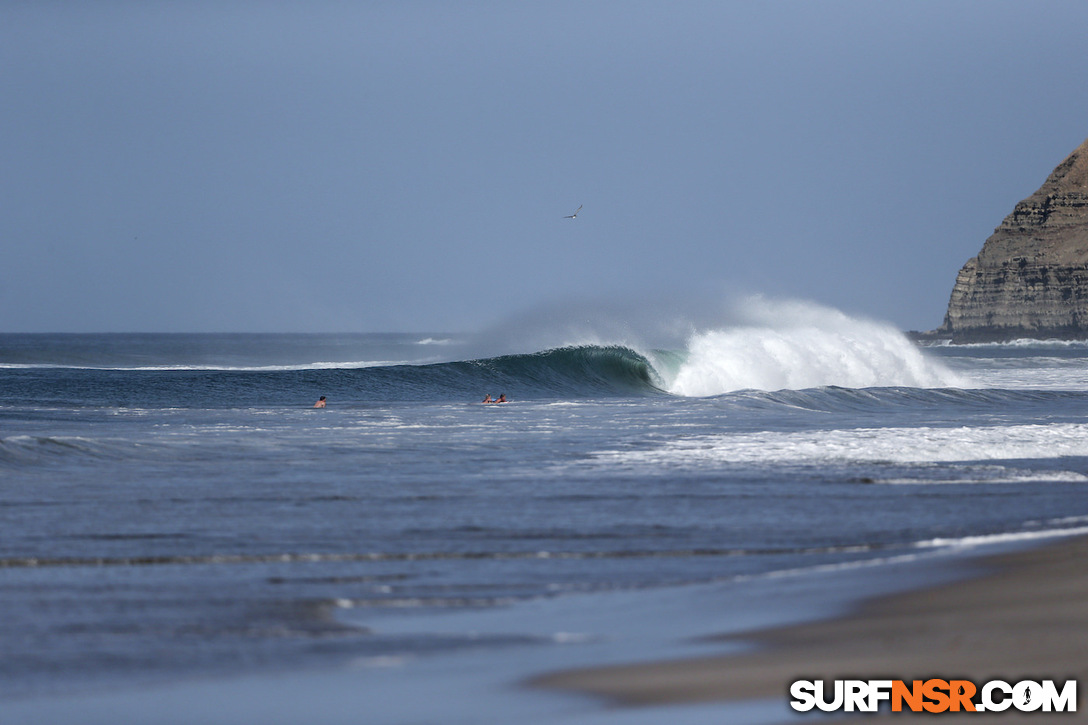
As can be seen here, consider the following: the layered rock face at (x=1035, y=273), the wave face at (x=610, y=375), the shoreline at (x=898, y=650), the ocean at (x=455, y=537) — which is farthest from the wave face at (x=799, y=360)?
the layered rock face at (x=1035, y=273)

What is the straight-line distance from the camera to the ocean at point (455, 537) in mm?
4668

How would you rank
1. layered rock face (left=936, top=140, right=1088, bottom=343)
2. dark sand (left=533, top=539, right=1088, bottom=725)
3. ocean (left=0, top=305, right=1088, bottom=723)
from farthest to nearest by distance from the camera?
1. layered rock face (left=936, top=140, right=1088, bottom=343)
2. ocean (left=0, top=305, right=1088, bottom=723)
3. dark sand (left=533, top=539, right=1088, bottom=725)

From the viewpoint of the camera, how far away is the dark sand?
4.20m

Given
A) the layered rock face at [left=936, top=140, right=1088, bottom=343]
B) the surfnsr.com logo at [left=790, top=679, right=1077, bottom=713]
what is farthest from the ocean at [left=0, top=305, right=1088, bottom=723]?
the layered rock face at [left=936, top=140, right=1088, bottom=343]

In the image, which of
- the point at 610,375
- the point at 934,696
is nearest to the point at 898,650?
the point at 934,696

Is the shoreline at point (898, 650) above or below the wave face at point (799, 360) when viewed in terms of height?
below

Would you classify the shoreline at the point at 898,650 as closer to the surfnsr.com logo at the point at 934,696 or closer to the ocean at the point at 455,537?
the surfnsr.com logo at the point at 934,696

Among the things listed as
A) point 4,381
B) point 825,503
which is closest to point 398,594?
point 825,503

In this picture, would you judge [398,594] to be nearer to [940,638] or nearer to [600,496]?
[940,638]

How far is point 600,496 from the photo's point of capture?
367 inches

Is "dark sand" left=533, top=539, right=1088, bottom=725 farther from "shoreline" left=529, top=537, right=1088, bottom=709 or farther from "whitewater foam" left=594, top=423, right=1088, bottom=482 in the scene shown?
"whitewater foam" left=594, top=423, right=1088, bottom=482

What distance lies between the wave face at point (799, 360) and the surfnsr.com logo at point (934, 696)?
26.5 metres

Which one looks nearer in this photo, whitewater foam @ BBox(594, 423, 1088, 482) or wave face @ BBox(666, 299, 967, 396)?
whitewater foam @ BBox(594, 423, 1088, 482)

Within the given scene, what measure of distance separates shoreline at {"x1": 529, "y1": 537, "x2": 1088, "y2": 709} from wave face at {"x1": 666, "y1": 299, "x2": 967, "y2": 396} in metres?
25.1
